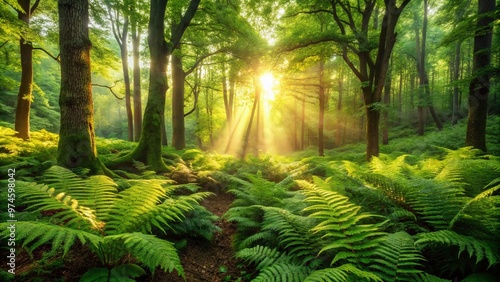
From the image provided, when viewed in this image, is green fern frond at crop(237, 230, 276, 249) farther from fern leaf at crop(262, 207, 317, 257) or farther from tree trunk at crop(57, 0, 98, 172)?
tree trunk at crop(57, 0, 98, 172)

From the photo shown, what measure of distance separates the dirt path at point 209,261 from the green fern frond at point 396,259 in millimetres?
1840

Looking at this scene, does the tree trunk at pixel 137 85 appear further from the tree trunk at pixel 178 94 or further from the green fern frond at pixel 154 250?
the green fern frond at pixel 154 250

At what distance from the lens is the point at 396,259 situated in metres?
2.16

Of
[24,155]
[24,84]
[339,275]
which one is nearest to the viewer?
[339,275]

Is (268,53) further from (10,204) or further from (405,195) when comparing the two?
(10,204)

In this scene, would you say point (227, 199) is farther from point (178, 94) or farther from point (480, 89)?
point (480, 89)

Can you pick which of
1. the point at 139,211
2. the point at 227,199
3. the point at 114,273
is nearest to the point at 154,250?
the point at 114,273

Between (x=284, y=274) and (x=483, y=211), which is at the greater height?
(x=483, y=211)

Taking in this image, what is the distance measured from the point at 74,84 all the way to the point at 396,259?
19.2 ft

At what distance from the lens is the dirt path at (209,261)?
303 cm

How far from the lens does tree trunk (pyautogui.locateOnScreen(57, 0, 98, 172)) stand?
4.47 meters

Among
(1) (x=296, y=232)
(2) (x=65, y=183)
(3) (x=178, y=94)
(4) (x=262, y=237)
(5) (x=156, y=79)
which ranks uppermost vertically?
(3) (x=178, y=94)

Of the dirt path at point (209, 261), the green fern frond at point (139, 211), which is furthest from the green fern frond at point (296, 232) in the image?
the green fern frond at point (139, 211)

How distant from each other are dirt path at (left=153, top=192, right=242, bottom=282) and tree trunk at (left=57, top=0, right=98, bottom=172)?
9.58 feet
